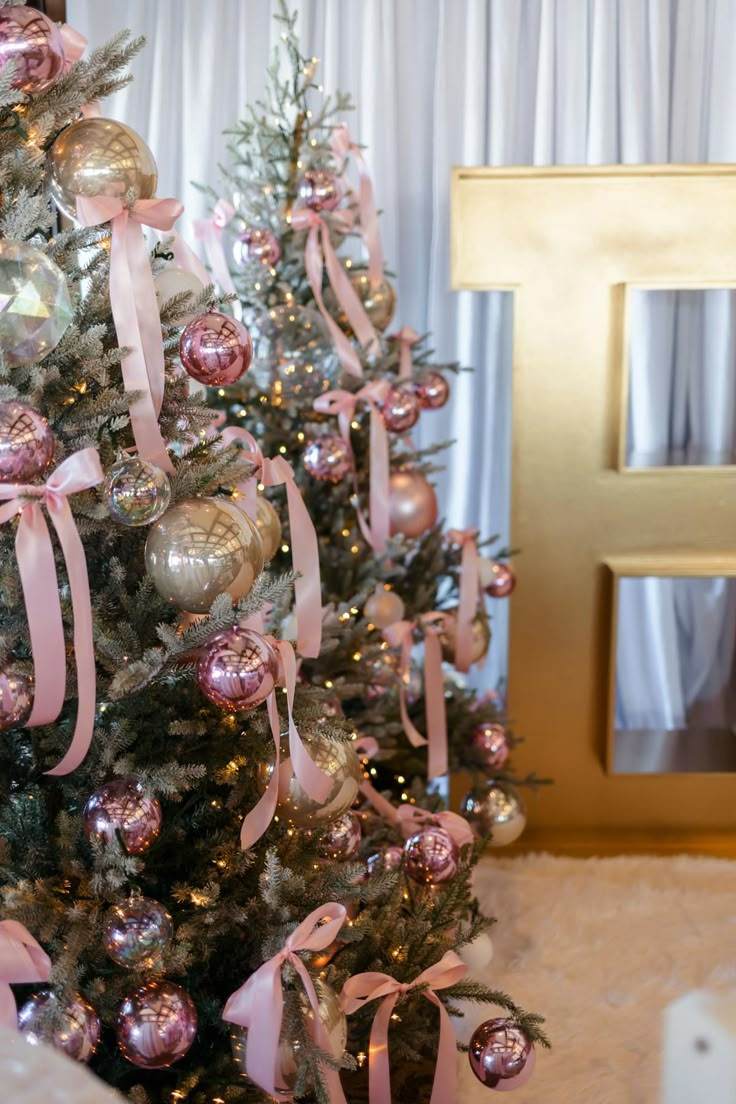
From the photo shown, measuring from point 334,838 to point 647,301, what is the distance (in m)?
1.44

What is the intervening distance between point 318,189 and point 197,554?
3.31 feet

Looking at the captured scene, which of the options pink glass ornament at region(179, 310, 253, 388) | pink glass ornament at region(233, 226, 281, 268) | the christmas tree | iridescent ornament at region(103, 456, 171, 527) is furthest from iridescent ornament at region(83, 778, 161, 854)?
pink glass ornament at region(233, 226, 281, 268)

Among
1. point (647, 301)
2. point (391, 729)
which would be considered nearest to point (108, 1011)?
point (391, 729)

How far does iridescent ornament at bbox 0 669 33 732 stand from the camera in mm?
1000

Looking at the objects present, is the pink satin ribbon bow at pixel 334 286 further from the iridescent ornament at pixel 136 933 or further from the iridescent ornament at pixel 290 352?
the iridescent ornament at pixel 136 933

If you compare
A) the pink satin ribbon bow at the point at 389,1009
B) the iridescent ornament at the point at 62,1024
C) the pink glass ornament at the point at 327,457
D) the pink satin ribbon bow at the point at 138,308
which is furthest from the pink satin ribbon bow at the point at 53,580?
the pink glass ornament at the point at 327,457

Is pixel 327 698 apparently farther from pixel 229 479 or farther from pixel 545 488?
pixel 545 488

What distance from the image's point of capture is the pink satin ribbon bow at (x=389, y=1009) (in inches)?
47.4

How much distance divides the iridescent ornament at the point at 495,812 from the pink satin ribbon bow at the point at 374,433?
0.53 metres

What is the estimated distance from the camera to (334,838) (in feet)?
4.38

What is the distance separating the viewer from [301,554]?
4.14 ft

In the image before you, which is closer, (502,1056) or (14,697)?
(14,697)

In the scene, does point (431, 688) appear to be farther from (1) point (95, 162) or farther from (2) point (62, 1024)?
(1) point (95, 162)

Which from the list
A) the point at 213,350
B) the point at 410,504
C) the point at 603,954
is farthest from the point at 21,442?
the point at 603,954
